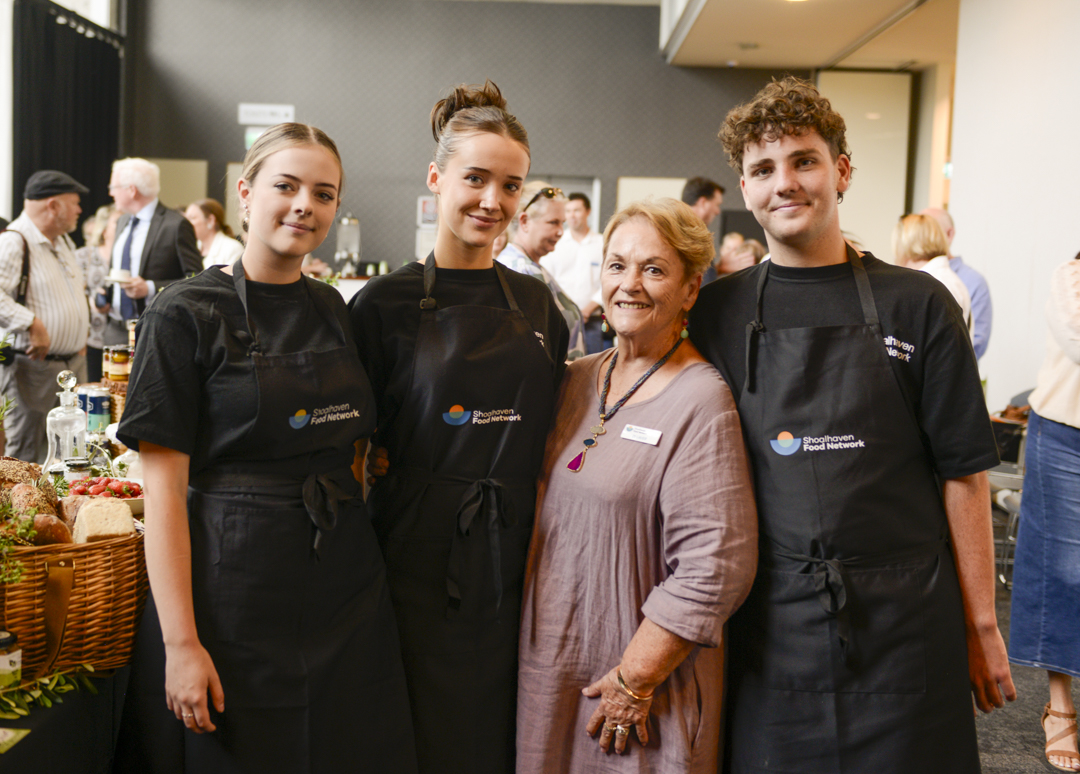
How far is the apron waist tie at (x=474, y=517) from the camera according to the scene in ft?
5.38

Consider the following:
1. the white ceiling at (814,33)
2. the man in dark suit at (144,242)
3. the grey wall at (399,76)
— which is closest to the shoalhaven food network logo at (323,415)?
the man in dark suit at (144,242)

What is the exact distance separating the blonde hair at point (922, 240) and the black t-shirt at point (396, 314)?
139 inches

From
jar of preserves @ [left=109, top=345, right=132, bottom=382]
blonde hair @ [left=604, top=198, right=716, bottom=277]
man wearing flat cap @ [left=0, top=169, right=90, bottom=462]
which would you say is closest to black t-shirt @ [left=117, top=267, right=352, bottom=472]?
blonde hair @ [left=604, top=198, right=716, bottom=277]

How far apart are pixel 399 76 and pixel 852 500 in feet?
29.5

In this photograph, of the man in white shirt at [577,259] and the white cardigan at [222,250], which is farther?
the man in white shirt at [577,259]

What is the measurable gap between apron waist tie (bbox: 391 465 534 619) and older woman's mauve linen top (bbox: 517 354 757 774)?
0.08 m

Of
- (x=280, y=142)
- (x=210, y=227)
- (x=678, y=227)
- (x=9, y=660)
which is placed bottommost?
(x=9, y=660)

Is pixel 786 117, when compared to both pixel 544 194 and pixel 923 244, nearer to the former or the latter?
pixel 544 194

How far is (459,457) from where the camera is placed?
5.49ft

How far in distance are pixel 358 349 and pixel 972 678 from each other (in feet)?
4.51

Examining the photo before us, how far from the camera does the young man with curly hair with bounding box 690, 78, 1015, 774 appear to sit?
148 centimetres

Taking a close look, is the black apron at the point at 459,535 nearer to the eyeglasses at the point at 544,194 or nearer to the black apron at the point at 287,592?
the black apron at the point at 287,592

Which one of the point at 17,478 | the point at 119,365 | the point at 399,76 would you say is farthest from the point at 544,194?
the point at 399,76

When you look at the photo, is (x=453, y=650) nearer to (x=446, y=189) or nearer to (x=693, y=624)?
(x=693, y=624)
